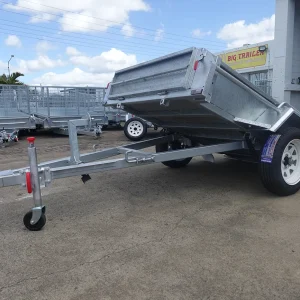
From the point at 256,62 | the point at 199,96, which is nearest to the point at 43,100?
the point at 256,62

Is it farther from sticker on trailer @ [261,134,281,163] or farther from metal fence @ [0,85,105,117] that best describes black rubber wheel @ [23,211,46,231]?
metal fence @ [0,85,105,117]

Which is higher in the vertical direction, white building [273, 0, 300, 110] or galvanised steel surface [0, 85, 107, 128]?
white building [273, 0, 300, 110]

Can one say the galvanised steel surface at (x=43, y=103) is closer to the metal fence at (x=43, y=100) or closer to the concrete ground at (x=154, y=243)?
the metal fence at (x=43, y=100)

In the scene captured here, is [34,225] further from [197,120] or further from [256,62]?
[256,62]

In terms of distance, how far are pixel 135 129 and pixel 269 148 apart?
8.48 meters

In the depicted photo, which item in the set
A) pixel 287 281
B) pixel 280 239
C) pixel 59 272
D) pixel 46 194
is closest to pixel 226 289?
pixel 287 281

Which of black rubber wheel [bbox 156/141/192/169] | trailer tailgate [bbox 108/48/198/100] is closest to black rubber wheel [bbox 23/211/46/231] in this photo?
trailer tailgate [bbox 108/48/198/100]

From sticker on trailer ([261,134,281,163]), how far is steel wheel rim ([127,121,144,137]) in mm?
8307

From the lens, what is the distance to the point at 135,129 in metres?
12.8

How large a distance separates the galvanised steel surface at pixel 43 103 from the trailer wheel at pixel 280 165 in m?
11.0

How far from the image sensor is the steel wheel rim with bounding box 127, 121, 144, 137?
502 inches

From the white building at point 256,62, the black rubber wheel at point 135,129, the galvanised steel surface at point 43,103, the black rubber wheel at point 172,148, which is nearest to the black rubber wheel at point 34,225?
the black rubber wheel at point 172,148

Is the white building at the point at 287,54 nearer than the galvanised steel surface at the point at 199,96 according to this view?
No

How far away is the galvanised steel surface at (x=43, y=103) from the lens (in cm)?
1395
